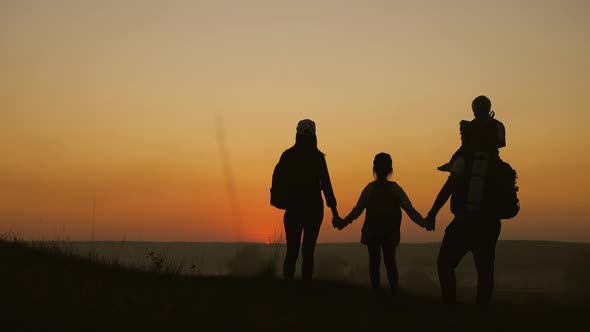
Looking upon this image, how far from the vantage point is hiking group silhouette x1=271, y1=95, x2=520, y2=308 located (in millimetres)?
10805

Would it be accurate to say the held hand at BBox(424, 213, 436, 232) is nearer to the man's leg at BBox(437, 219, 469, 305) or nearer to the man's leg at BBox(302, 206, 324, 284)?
the man's leg at BBox(437, 219, 469, 305)

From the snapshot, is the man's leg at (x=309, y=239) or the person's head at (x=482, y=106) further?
the man's leg at (x=309, y=239)

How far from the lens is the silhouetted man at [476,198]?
424 inches

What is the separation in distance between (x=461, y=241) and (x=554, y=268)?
10110cm

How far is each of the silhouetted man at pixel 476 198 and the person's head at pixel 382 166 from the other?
5.35 ft

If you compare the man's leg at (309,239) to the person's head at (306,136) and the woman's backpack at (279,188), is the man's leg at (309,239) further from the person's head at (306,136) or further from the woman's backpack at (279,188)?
the person's head at (306,136)

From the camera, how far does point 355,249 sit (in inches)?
5236

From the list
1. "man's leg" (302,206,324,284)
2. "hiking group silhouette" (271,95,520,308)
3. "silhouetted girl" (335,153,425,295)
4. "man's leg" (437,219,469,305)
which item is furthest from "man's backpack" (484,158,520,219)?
"man's leg" (302,206,324,284)

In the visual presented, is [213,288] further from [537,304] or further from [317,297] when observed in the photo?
[537,304]

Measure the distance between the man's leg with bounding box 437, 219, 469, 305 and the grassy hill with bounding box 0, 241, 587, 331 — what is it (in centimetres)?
47

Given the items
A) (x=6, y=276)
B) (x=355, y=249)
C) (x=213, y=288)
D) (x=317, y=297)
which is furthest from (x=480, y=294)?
(x=355, y=249)

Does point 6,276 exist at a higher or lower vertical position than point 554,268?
higher

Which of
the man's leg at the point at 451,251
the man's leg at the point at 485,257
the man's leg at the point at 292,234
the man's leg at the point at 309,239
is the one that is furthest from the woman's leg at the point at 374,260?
the man's leg at the point at 485,257

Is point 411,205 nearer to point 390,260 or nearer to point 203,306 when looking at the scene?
point 390,260
